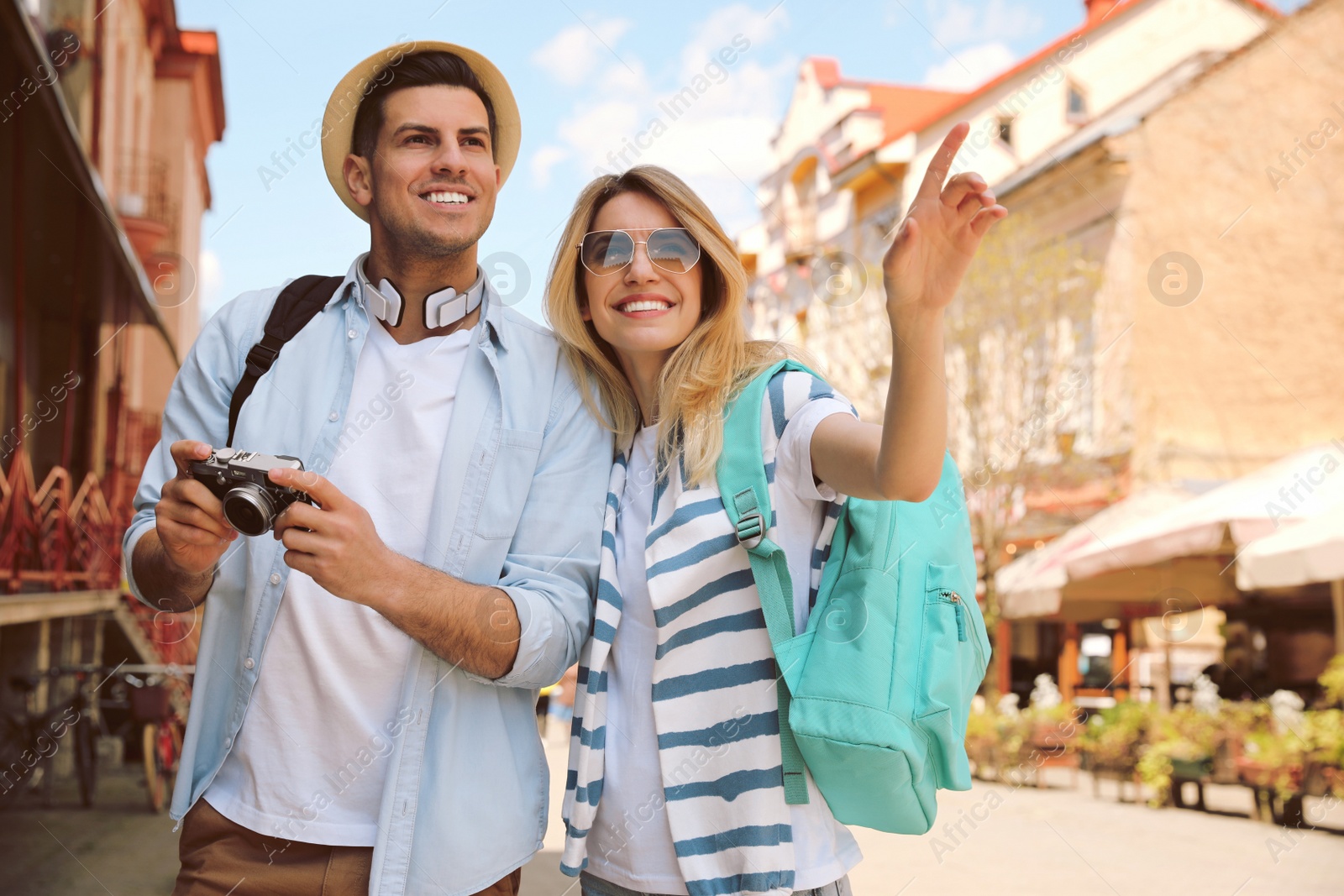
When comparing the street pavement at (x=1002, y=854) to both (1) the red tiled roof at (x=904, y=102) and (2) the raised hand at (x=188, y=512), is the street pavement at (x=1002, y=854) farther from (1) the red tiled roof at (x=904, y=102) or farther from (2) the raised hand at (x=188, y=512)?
(1) the red tiled roof at (x=904, y=102)

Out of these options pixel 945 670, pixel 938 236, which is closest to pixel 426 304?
pixel 938 236

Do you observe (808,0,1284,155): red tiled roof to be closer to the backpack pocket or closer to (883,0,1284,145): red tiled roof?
(883,0,1284,145): red tiled roof

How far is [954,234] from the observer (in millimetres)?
1829

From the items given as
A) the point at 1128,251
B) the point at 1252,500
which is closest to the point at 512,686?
the point at 1252,500

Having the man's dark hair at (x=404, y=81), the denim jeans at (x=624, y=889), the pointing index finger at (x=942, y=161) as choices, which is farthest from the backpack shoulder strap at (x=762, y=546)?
the man's dark hair at (x=404, y=81)

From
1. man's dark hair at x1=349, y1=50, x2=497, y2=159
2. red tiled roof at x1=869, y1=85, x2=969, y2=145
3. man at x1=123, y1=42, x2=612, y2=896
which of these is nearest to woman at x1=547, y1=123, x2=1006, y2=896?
man at x1=123, y1=42, x2=612, y2=896

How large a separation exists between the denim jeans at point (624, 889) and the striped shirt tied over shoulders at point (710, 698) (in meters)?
0.04

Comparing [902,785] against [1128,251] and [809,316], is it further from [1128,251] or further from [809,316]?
[809,316]

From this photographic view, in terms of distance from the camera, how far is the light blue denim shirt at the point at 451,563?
218 centimetres

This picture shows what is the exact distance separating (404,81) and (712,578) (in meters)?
1.36

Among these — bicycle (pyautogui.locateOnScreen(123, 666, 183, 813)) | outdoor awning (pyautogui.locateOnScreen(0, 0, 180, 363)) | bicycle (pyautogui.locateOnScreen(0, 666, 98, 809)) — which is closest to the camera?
outdoor awning (pyautogui.locateOnScreen(0, 0, 180, 363))

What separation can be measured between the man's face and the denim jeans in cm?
135

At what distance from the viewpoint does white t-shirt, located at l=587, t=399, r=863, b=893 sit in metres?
2.12

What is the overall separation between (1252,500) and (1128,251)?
808 cm
